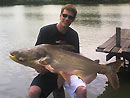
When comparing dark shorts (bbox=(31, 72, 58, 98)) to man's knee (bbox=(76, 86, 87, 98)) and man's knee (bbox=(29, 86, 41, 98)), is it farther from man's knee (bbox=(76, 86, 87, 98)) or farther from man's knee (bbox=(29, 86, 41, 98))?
man's knee (bbox=(76, 86, 87, 98))

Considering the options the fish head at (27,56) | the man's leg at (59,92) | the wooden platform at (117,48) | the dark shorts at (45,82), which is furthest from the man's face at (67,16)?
the wooden platform at (117,48)

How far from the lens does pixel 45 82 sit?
4297 millimetres

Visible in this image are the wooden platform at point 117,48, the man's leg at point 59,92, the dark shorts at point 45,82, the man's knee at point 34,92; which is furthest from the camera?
the wooden platform at point 117,48

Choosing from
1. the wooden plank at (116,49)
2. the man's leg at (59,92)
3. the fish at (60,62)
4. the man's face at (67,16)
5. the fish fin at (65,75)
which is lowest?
the man's leg at (59,92)

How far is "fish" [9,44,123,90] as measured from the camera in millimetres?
3561

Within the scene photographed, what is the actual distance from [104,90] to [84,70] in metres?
3.79

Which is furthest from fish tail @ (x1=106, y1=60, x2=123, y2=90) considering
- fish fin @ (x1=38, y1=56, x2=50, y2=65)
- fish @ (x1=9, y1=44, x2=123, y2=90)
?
fish fin @ (x1=38, y1=56, x2=50, y2=65)

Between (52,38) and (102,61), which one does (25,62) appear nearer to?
(52,38)

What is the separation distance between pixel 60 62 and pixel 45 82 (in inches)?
36.0

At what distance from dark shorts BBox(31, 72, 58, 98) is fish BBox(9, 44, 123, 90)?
569 mm

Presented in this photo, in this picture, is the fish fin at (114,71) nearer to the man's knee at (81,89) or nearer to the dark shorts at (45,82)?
the man's knee at (81,89)

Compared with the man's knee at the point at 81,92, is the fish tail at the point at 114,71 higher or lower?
higher

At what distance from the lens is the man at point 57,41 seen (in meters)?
4.12

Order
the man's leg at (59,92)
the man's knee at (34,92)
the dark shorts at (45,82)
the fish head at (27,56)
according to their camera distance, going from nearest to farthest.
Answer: the fish head at (27,56), the man's knee at (34,92), the dark shorts at (45,82), the man's leg at (59,92)
